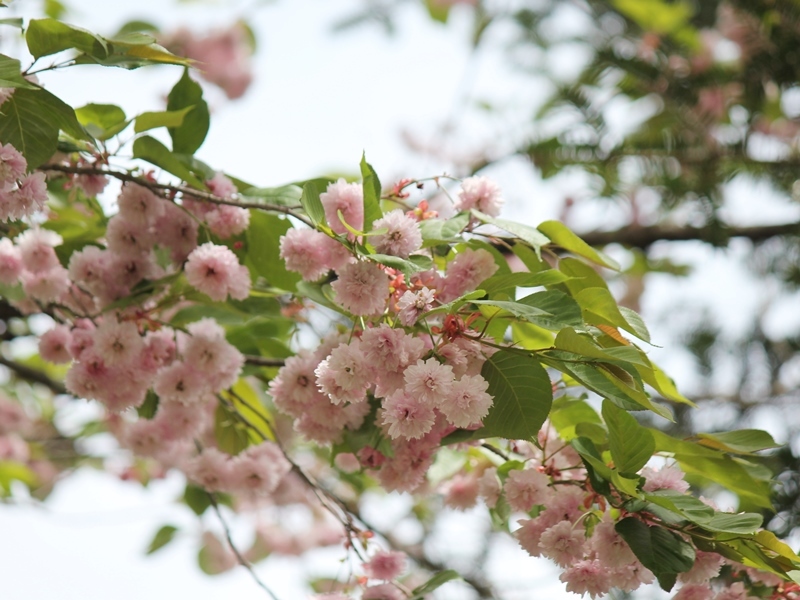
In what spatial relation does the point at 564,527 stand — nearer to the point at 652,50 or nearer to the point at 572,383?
the point at 572,383

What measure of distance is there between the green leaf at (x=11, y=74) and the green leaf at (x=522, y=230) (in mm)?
469

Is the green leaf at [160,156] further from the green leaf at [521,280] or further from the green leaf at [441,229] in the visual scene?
the green leaf at [521,280]

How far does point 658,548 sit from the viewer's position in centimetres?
72

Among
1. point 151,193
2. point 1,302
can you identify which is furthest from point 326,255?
point 1,302

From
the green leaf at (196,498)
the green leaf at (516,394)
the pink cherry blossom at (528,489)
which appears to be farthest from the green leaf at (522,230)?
the green leaf at (196,498)

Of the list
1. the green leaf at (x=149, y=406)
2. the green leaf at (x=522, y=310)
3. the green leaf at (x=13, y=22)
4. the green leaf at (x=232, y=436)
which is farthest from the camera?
the green leaf at (x=232, y=436)

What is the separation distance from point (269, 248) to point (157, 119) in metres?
0.21

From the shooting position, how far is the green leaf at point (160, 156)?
0.93m

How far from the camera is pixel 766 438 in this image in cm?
84

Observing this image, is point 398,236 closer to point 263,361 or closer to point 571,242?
point 571,242

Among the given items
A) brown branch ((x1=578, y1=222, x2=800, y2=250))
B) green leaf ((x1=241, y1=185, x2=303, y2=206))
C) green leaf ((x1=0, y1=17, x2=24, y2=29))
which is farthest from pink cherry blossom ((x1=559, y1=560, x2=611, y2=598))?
brown branch ((x1=578, y1=222, x2=800, y2=250))

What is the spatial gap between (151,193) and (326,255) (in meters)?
0.29

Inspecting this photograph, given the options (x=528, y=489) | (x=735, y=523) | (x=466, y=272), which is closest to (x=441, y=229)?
(x=466, y=272)

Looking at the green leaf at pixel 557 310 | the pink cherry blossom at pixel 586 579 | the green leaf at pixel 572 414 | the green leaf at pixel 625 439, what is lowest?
the pink cherry blossom at pixel 586 579
